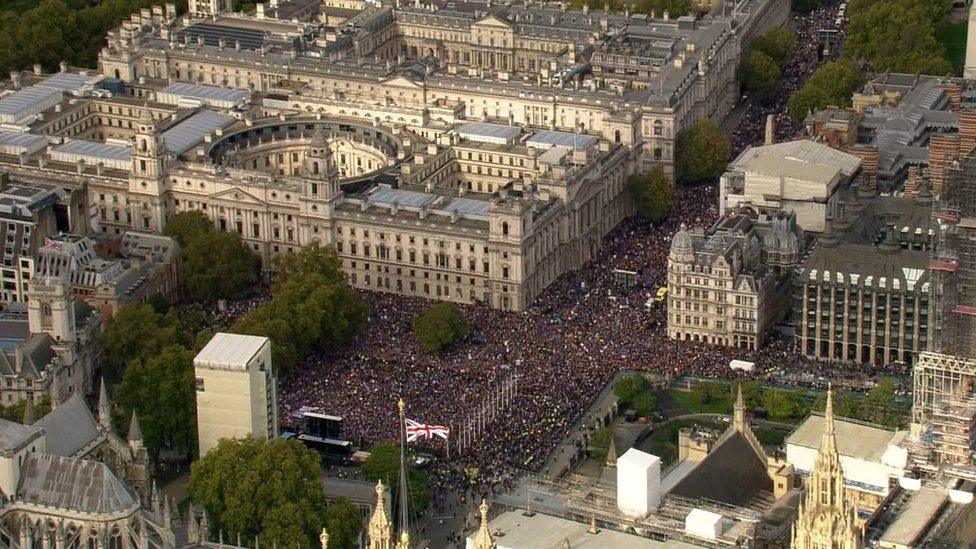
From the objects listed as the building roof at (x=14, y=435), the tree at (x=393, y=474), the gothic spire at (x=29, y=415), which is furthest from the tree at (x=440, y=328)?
the building roof at (x=14, y=435)

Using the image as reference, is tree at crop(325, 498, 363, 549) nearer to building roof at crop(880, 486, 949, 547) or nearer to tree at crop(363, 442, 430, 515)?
tree at crop(363, 442, 430, 515)

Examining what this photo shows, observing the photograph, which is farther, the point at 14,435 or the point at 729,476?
the point at 729,476

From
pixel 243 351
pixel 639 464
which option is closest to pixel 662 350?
pixel 243 351

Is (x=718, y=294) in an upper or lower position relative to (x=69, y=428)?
lower

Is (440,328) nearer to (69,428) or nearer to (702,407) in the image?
(702,407)

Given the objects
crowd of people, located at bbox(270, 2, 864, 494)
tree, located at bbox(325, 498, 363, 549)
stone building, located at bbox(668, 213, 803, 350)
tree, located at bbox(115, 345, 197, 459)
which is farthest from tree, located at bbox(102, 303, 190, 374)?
stone building, located at bbox(668, 213, 803, 350)

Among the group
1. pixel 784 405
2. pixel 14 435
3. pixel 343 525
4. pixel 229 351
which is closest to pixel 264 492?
pixel 343 525

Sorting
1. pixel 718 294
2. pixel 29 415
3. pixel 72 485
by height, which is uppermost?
pixel 29 415

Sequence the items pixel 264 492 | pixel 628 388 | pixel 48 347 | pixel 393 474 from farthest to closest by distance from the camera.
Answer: pixel 628 388 → pixel 48 347 → pixel 393 474 → pixel 264 492
